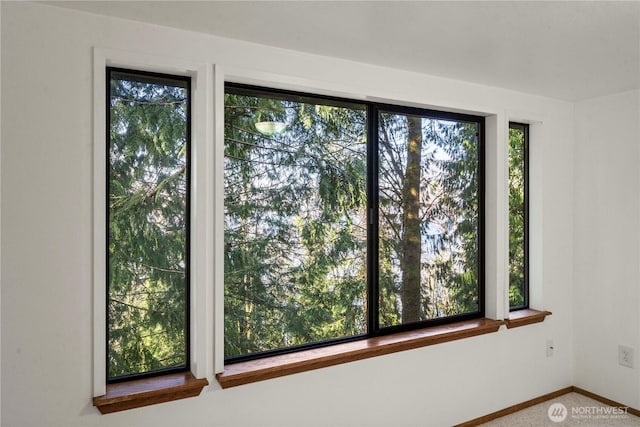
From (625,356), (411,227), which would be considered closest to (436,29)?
(411,227)

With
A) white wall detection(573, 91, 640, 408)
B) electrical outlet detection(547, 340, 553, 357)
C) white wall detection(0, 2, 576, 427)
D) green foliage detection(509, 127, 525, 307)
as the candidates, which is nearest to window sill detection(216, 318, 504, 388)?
white wall detection(0, 2, 576, 427)

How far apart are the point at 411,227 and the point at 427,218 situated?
5.8 inches

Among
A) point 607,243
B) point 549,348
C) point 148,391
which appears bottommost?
point 549,348

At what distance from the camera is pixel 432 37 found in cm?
207

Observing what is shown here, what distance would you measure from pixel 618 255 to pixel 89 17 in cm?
358

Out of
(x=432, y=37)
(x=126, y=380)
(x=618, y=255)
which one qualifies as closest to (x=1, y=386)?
(x=126, y=380)

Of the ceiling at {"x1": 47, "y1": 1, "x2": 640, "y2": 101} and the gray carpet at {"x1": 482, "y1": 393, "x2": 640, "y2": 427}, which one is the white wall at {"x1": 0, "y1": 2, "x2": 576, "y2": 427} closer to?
the ceiling at {"x1": 47, "y1": 1, "x2": 640, "y2": 101}

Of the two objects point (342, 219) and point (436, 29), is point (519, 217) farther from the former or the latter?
point (436, 29)

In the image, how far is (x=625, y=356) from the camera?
10.3ft

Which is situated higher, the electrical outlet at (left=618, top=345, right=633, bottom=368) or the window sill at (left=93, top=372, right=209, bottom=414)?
the window sill at (left=93, top=372, right=209, bottom=414)

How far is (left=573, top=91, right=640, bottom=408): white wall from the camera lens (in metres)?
3.10

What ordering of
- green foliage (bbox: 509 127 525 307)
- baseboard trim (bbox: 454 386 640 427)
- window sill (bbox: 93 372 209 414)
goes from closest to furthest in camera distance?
window sill (bbox: 93 372 209 414), baseboard trim (bbox: 454 386 640 427), green foliage (bbox: 509 127 525 307)

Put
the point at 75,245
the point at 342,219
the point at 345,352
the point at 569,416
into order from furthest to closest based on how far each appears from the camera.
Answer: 1. the point at 569,416
2. the point at 342,219
3. the point at 345,352
4. the point at 75,245

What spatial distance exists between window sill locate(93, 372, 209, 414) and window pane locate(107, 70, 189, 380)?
8cm
